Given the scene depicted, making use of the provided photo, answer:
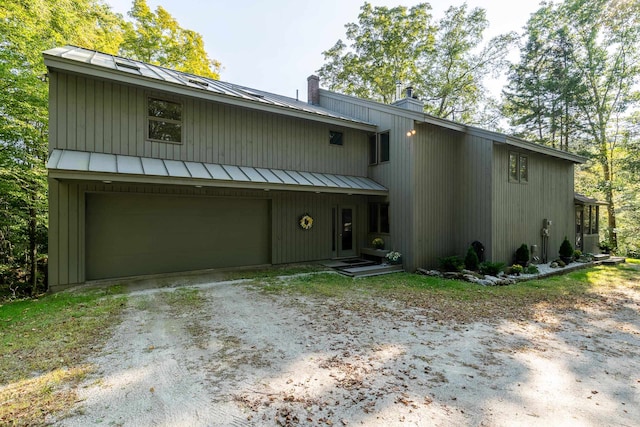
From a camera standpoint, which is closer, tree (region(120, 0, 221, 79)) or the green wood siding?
the green wood siding

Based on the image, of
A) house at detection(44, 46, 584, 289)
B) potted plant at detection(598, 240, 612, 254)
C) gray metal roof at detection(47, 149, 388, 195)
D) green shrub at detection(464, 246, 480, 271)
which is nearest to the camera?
gray metal roof at detection(47, 149, 388, 195)

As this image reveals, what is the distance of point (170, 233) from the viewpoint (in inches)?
319

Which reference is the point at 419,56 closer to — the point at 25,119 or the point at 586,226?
the point at 586,226

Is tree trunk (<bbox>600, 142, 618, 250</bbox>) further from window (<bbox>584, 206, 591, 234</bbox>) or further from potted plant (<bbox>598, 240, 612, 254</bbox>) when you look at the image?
window (<bbox>584, 206, 591, 234</bbox>)

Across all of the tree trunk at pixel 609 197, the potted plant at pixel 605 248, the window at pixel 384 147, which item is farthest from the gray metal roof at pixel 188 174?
the tree trunk at pixel 609 197

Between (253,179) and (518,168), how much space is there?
9108 mm

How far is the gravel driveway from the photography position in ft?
8.57

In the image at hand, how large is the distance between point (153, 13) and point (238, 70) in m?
5.64

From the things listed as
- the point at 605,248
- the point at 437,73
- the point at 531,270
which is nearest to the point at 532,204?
the point at 531,270

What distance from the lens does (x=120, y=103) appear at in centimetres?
730

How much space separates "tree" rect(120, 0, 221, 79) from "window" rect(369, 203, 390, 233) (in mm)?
14100

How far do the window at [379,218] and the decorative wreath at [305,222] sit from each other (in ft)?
8.01

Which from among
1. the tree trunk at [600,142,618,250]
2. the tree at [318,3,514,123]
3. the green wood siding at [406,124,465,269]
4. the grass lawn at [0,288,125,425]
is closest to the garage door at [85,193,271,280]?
the grass lawn at [0,288,125,425]

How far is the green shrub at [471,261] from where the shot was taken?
9.27 m
